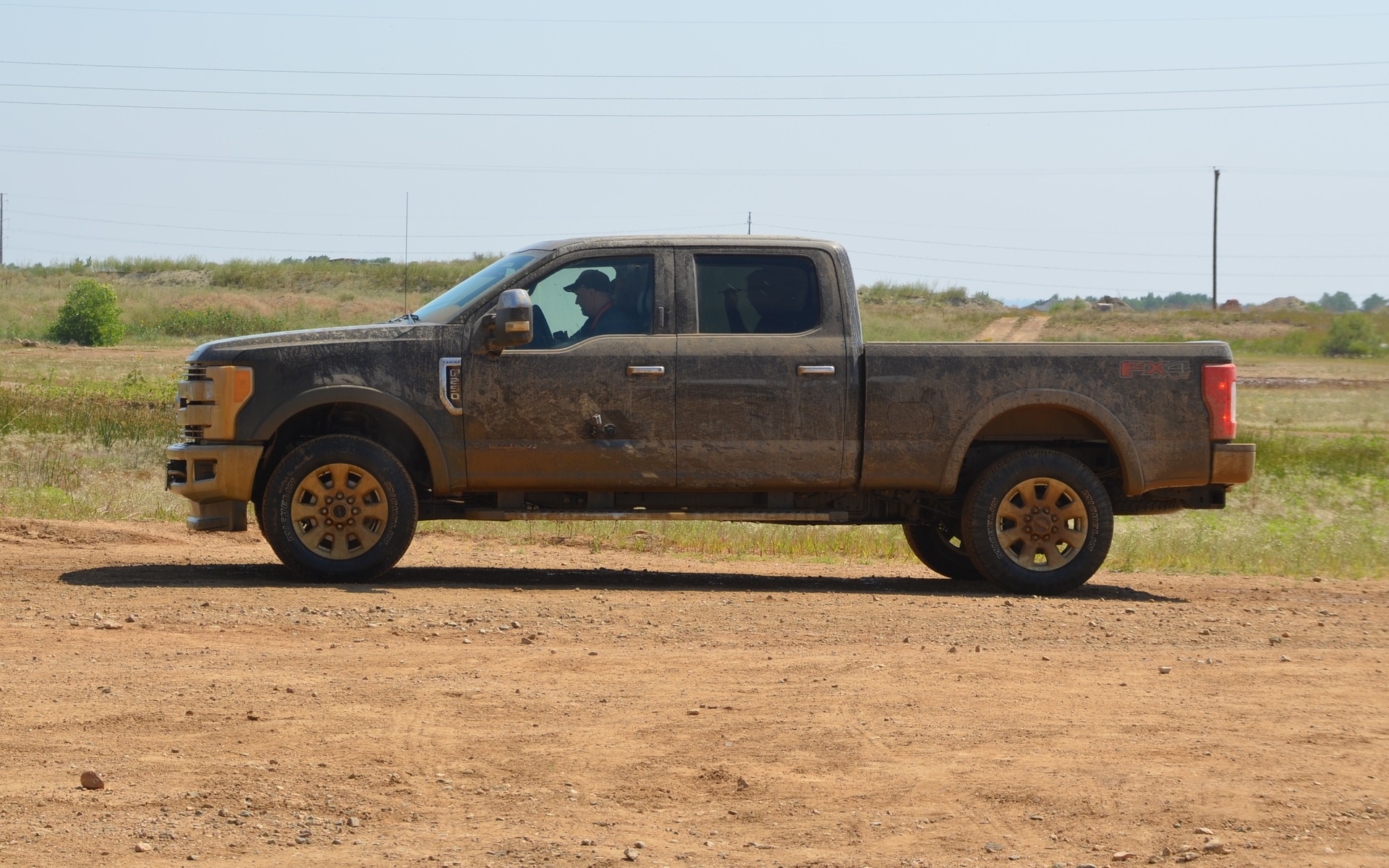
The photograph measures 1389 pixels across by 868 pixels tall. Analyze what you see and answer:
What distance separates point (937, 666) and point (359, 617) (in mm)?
2977

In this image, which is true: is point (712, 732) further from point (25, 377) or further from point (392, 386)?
point (25, 377)

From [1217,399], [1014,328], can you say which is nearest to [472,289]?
[1217,399]

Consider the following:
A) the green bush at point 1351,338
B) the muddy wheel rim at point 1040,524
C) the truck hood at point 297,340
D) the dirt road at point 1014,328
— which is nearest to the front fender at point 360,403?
the truck hood at point 297,340

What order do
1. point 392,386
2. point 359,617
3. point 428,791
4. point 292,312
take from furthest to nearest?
point 292,312
point 392,386
point 359,617
point 428,791

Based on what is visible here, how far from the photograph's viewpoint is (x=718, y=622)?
7.67 metres

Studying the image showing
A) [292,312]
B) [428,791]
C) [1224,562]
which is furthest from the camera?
[292,312]

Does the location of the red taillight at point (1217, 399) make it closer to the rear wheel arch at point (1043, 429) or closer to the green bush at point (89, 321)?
the rear wheel arch at point (1043, 429)

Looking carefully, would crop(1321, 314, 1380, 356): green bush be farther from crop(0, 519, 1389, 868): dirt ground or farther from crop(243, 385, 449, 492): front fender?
crop(243, 385, 449, 492): front fender

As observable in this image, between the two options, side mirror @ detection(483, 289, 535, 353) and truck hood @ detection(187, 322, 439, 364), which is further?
truck hood @ detection(187, 322, 439, 364)

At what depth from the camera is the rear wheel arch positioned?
356 inches

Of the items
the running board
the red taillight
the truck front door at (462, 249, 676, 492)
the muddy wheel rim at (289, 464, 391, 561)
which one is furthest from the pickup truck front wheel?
the muddy wheel rim at (289, 464, 391, 561)

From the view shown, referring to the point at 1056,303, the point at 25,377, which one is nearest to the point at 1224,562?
the point at 25,377

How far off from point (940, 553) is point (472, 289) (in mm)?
3896

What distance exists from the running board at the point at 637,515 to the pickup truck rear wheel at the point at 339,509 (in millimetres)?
510
